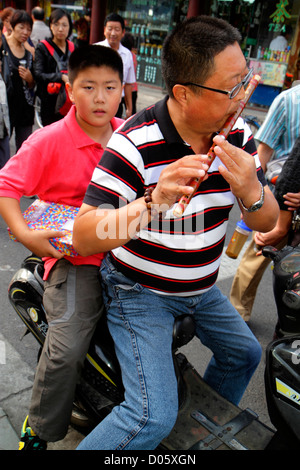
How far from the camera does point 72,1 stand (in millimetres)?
13883

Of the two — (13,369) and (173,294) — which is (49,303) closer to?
(173,294)

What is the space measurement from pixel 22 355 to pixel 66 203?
1179mm

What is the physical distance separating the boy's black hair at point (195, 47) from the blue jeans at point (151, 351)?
0.74m

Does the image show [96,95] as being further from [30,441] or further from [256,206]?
[30,441]

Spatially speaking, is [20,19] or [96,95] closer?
[96,95]

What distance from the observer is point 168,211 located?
1.55 metres

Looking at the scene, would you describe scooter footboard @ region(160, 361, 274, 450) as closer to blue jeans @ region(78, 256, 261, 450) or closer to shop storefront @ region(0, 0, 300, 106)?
blue jeans @ region(78, 256, 261, 450)

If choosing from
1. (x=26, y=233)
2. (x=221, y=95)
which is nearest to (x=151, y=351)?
(x=26, y=233)

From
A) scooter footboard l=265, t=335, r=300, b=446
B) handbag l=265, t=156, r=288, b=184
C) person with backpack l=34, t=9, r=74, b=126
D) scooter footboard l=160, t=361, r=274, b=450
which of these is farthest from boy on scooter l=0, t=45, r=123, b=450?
person with backpack l=34, t=9, r=74, b=126

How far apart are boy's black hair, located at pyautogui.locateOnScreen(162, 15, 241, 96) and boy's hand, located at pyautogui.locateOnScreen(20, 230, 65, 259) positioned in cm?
75

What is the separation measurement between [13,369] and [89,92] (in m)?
1.61

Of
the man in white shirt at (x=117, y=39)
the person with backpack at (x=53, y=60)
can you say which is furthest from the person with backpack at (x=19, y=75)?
the man in white shirt at (x=117, y=39)

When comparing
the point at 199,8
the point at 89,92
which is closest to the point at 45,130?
the point at 89,92

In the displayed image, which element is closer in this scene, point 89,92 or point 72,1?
point 89,92
